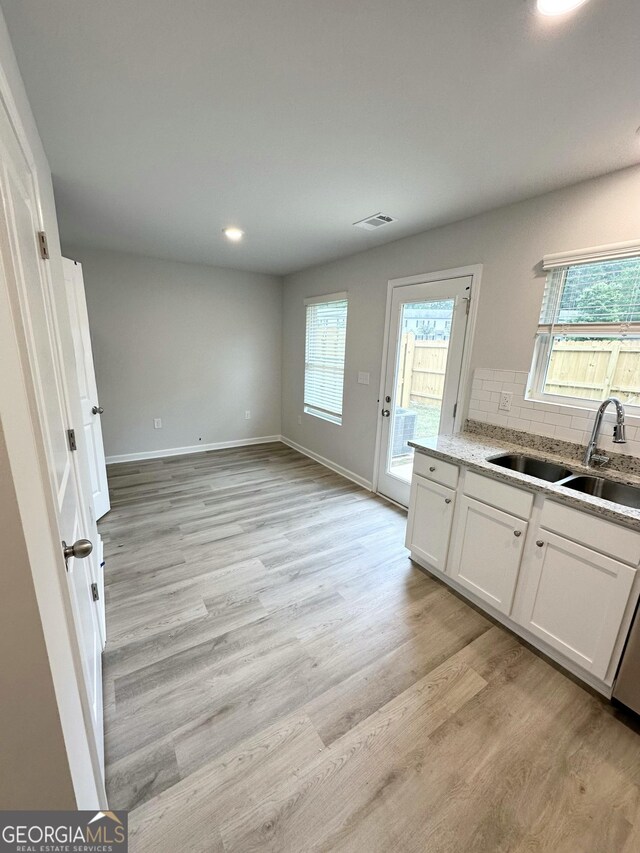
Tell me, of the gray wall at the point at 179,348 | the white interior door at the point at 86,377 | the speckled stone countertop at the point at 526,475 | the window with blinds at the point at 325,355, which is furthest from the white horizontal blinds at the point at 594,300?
the gray wall at the point at 179,348

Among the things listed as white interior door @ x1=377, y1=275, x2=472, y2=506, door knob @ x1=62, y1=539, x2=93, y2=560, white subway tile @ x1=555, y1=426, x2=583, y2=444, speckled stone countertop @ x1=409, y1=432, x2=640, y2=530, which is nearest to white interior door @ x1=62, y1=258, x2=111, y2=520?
door knob @ x1=62, y1=539, x2=93, y2=560

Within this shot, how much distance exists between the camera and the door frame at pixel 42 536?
23.2 inches

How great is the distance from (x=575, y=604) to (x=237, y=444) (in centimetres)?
424

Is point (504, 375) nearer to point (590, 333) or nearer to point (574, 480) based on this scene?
point (590, 333)

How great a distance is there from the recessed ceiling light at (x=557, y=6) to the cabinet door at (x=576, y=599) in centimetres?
186

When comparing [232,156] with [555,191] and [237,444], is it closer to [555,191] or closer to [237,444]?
[555,191]

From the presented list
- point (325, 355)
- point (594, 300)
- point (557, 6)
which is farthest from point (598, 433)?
point (325, 355)

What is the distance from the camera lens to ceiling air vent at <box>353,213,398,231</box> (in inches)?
96.9

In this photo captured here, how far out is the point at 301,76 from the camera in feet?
4.02

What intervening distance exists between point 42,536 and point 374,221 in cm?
277

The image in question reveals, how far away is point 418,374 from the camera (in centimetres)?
297

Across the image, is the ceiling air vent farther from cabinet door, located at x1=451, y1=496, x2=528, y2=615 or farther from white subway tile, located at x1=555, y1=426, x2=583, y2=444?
cabinet door, located at x1=451, y1=496, x2=528, y2=615

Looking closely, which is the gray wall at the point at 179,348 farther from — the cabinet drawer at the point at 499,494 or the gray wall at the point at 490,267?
the cabinet drawer at the point at 499,494

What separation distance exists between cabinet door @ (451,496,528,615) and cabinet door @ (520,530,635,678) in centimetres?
9
